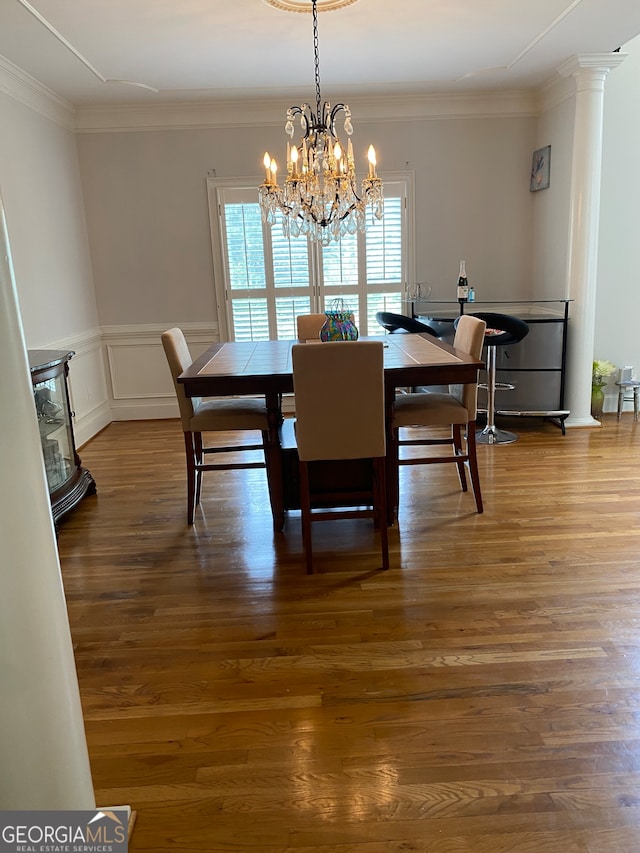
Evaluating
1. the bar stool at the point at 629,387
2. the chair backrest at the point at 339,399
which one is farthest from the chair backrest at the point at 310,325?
the bar stool at the point at 629,387

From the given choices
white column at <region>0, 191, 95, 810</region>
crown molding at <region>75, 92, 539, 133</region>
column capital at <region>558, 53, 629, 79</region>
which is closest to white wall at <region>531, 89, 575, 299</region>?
column capital at <region>558, 53, 629, 79</region>

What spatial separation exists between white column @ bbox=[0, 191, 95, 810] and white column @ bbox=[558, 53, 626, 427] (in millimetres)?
4501

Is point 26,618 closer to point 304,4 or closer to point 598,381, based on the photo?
point 304,4

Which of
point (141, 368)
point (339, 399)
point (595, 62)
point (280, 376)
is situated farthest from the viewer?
point (141, 368)

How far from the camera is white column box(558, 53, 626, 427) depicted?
4.40 meters

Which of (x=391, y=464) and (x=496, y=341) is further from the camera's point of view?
(x=496, y=341)

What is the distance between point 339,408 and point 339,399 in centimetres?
4

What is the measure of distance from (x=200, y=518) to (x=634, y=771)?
2.39 metres

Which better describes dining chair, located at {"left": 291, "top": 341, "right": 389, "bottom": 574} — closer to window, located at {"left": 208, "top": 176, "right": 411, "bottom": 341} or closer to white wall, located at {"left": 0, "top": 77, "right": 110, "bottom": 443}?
white wall, located at {"left": 0, "top": 77, "right": 110, "bottom": 443}

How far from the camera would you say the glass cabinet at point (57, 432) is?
3.31m

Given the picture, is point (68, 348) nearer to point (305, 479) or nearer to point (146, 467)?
point (146, 467)

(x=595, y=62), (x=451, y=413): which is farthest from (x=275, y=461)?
(x=595, y=62)

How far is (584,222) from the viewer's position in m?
4.61

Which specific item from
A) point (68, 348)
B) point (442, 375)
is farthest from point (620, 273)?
point (68, 348)
